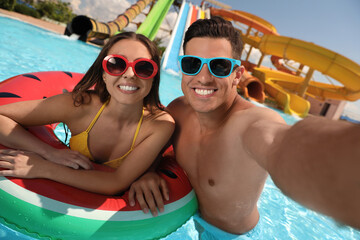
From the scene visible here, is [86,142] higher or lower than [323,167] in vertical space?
lower

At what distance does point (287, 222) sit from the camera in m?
2.58

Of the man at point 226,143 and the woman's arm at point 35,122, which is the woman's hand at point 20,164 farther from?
the man at point 226,143

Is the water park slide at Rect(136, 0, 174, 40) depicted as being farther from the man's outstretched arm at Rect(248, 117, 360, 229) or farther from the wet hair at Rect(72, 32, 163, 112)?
the man's outstretched arm at Rect(248, 117, 360, 229)

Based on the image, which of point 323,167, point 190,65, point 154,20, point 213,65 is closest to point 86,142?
point 190,65

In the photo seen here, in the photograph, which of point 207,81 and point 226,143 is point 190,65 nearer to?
point 207,81

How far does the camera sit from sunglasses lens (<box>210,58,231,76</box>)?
1.48m

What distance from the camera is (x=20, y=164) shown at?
1.35 metres

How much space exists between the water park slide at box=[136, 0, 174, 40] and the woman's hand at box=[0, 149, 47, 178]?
9.92m

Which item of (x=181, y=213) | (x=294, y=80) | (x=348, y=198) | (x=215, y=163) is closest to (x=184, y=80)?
(x=215, y=163)

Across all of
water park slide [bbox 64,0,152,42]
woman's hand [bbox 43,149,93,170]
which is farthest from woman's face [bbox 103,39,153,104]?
water park slide [bbox 64,0,152,42]

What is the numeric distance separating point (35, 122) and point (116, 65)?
2.32 ft

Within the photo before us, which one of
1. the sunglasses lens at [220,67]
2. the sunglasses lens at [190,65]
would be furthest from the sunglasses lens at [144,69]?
the sunglasses lens at [220,67]

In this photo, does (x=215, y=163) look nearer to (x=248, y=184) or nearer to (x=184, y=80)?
(x=248, y=184)

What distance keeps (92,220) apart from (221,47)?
1298 mm
